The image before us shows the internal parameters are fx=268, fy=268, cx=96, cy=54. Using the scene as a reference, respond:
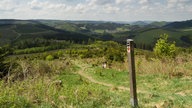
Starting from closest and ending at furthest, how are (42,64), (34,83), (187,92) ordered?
(34,83)
(187,92)
(42,64)

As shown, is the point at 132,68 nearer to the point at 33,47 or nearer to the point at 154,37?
the point at 33,47

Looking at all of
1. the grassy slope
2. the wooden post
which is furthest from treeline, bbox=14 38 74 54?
the wooden post

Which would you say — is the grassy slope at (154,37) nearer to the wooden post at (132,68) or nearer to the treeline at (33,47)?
the treeline at (33,47)

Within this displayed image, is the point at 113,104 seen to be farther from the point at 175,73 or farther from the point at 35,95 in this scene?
the point at 175,73

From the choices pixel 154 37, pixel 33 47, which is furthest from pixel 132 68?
pixel 154 37

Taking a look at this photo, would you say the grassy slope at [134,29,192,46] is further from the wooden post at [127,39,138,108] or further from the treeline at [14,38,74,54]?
the wooden post at [127,39,138,108]

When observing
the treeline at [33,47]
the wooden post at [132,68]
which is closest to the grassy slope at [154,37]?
the treeline at [33,47]

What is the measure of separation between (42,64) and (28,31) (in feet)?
569

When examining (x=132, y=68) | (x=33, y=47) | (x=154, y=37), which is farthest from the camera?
(x=154, y=37)

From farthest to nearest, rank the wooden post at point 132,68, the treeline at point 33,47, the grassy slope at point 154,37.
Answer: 1. the grassy slope at point 154,37
2. the treeline at point 33,47
3. the wooden post at point 132,68

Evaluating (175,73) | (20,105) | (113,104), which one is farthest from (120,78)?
(20,105)

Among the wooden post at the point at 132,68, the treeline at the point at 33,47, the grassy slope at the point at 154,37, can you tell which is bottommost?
the grassy slope at the point at 154,37

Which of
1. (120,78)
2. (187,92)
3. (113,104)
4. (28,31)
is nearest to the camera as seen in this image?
A: (113,104)

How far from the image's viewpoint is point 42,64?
2059cm
